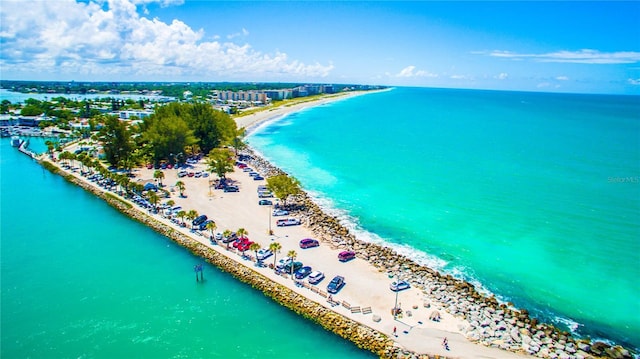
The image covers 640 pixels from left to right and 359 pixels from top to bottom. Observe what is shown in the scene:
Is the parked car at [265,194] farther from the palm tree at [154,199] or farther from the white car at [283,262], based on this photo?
the white car at [283,262]

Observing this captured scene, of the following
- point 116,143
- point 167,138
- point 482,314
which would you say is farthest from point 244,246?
point 116,143

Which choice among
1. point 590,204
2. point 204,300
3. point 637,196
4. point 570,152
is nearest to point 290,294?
point 204,300

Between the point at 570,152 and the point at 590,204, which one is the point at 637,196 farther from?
the point at 570,152

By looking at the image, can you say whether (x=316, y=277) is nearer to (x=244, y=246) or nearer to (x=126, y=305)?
(x=244, y=246)

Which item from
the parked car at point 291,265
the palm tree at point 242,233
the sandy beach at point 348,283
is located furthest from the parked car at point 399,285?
the palm tree at point 242,233

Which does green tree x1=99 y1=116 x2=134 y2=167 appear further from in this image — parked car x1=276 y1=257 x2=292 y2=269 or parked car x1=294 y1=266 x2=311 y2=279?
parked car x1=294 y1=266 x2=311 y2=279

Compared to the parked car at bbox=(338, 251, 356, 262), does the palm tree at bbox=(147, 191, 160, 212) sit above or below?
above

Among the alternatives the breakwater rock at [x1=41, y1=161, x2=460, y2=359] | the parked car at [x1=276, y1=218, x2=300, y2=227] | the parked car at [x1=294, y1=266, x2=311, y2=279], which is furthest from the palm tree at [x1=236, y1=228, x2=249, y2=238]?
the parked car at [x1=294, y1=266, x2=311, y2=279]
